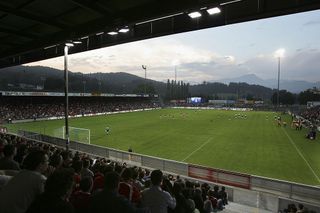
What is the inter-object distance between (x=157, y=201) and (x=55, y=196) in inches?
78.5

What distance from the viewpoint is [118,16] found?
936 centimetres

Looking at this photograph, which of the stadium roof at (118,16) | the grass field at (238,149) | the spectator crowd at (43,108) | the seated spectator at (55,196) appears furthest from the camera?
the spectator crowd at (43,108)

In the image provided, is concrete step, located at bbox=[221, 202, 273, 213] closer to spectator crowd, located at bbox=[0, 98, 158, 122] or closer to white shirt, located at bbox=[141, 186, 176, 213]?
white shirt, located at bbox=[141, 186, 176, 213]

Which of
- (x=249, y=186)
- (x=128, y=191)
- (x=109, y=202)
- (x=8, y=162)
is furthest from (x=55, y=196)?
(x=249, y=186)

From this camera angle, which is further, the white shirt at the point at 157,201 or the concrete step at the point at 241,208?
the concrete step at the point at 241,208

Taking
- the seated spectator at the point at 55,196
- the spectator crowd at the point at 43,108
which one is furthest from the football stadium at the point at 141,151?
the spectator crowd at the point at 43,108

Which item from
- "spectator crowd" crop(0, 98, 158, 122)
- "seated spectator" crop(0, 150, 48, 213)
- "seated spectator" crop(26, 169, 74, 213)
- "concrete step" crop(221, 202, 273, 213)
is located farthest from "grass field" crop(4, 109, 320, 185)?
"spectator crowd" crop(0, 98, 158, 122)

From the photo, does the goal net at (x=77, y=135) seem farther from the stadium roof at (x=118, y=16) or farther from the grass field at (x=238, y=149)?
the stadium roof at (x=118, y=16)

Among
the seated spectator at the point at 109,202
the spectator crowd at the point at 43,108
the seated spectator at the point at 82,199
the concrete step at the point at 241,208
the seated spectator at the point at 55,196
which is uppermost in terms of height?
the seated spectator at the point at 55,196

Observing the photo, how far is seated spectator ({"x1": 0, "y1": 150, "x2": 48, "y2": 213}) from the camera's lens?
338 centimetres

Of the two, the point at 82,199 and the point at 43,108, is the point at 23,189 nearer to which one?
the point at 82,199

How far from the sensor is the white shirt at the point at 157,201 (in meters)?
4.57

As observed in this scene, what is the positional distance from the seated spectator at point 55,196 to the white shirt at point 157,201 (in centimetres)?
173

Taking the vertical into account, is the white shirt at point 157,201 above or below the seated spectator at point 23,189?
below
